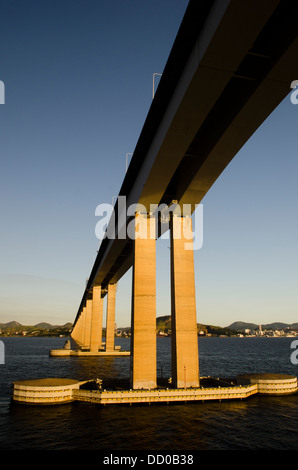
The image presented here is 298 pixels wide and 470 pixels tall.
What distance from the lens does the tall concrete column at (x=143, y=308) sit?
2959 centimetres

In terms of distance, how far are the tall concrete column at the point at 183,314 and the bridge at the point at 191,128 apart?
0.09m

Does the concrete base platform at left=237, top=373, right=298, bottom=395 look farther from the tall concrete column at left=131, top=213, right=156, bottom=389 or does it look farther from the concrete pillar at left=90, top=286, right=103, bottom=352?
the concrete pillar at left=90, top=286, right=103, bottom=352

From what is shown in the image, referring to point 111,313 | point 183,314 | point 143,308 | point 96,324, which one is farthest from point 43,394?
point 111,313

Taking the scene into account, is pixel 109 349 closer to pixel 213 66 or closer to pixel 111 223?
pixel 111 223

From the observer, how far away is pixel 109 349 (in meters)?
84.6

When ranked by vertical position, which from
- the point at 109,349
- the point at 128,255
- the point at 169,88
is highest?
the point at 169,88

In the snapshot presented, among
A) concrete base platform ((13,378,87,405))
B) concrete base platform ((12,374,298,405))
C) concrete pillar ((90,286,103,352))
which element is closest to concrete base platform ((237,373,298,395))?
concrete base platform ((12,374,298,405))

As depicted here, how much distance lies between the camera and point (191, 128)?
20.5 m

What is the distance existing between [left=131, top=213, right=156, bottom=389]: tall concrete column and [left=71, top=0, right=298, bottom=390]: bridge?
90 mm

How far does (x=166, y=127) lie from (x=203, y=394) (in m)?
22.7

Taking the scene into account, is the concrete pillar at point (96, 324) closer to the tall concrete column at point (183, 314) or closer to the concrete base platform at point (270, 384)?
the concrete base platform at point (270, 384)

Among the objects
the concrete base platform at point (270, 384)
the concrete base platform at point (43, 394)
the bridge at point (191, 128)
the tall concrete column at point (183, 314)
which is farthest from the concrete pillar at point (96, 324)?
the tall concrete column at point (183, 314)

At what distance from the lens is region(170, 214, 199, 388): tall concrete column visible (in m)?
30.1
